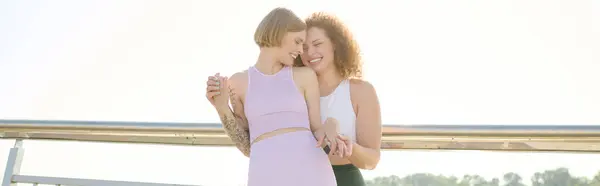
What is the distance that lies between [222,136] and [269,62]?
0.72 metres

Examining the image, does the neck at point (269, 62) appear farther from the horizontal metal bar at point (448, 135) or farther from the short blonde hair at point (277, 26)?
the horizontal metal bar at point (448, 135)

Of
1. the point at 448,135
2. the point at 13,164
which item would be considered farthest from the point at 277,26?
the point at 13,164

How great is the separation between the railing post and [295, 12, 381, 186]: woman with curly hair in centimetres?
156

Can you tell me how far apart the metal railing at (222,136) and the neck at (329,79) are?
28 centimetres

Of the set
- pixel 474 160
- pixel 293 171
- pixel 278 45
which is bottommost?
pixel 293 171

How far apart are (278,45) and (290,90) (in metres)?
0.13

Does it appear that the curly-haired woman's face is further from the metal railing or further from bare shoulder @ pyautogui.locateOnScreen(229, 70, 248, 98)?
the metal railing

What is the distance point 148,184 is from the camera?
2391mm

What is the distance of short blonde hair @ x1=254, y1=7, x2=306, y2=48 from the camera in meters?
1.64

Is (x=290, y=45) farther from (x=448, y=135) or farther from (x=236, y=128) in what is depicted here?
(x=448, y=135)

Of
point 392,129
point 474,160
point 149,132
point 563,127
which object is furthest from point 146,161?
point 563,127

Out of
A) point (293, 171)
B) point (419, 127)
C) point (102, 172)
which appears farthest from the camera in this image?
point (102, 172)

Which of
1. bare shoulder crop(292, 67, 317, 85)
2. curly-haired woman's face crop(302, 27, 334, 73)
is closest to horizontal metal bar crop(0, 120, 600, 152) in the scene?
curly-haired woman's face crop(302, 27, 334, 73)

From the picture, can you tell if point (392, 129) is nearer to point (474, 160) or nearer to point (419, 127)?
point (419, 127)
